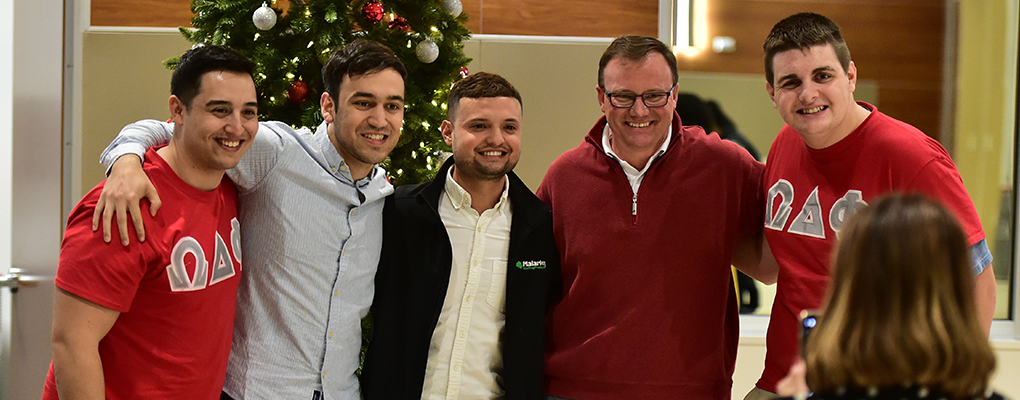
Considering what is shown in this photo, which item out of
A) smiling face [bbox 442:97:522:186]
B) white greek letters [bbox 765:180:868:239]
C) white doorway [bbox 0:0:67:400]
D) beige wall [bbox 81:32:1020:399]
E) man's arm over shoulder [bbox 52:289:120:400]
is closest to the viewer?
man's arm over shoulder [bbox 52:289:120:400]

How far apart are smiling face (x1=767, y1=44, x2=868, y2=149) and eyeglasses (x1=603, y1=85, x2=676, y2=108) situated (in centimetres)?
34

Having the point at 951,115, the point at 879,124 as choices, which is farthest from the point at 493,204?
the point at 951,115

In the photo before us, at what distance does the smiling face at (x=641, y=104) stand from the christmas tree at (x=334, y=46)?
1.02m

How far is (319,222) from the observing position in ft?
6.67

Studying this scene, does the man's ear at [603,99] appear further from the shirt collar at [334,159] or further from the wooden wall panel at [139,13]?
the wooden wall panel at [139,13]

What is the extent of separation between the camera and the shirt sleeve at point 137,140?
182 centimetres

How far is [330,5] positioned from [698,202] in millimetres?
1669

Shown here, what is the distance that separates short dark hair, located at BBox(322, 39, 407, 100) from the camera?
6.88ft

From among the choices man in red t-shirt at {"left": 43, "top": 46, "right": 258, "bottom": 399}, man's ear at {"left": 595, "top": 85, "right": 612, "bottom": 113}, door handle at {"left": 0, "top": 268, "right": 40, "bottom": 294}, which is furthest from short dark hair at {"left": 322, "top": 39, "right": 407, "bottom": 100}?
door handle at {"left": 0, "top": 268, "right": 40, "bottom": 294}

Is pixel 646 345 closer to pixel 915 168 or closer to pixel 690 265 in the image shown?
pixel 690 265

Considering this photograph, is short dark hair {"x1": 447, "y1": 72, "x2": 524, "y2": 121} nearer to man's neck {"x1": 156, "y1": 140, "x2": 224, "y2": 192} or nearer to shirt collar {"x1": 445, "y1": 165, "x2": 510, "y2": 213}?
shirt collar {"x1": 445, "y1": 165, "x2": 510, "y2": 213}

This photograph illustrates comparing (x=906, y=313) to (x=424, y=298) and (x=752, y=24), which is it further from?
(x=752, y=24)

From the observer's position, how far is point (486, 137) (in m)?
2.20

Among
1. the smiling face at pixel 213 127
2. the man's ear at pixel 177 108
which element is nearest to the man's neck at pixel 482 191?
the smiling face at pixel 213 127
